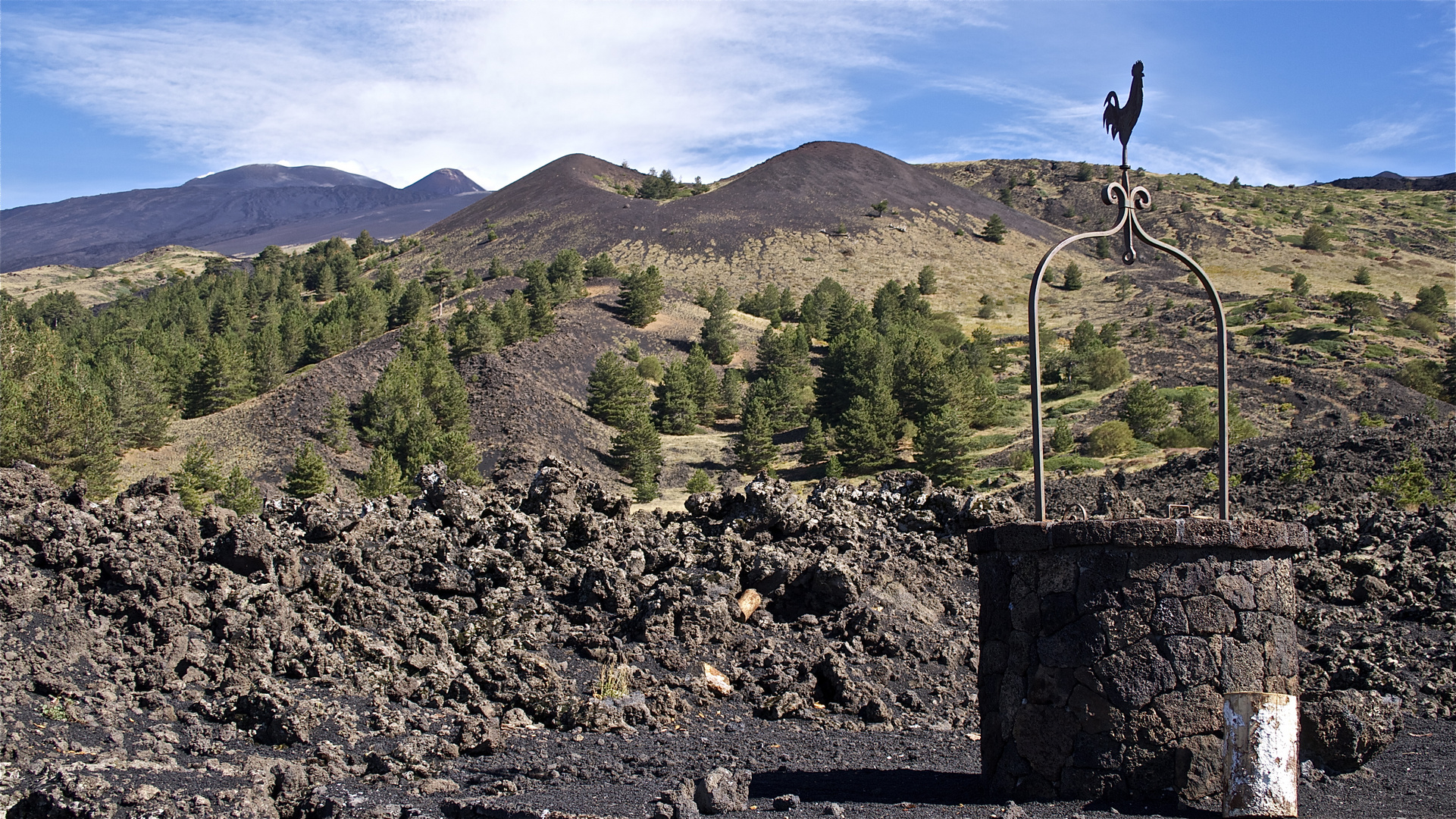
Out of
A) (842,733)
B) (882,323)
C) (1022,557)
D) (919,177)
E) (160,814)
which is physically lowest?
(842,733)

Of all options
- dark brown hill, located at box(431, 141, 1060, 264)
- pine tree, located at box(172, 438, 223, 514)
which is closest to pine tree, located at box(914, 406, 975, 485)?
pine tree, located at box(172, 438, 223, 514)

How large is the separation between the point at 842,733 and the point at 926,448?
30159mm

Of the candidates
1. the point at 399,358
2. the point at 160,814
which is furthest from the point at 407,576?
the point at 399,358

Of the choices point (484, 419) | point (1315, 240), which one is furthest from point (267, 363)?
point (1315, 240)

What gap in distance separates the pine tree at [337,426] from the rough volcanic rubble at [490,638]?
97.7 ft

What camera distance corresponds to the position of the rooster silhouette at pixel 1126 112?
765 cm

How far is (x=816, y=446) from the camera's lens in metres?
45.2

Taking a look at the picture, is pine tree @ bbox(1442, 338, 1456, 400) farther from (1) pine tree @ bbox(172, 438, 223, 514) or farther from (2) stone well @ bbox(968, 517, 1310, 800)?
(2) stone well @ bbox(968, 517, 1310, 800)

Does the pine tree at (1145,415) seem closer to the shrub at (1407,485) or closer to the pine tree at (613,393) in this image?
the pine tree at (613,393)

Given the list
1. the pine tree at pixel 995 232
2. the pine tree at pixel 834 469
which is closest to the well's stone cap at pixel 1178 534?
the pine tree at pixel 834 469

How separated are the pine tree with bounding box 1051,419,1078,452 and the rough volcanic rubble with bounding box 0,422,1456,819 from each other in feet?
82.8

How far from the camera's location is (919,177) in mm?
140375

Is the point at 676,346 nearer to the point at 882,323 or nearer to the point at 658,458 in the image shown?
the point at 882,323

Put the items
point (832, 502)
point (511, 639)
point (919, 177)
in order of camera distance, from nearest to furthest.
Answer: point (511, 639) < point (832, 502) < point (919, 177)
